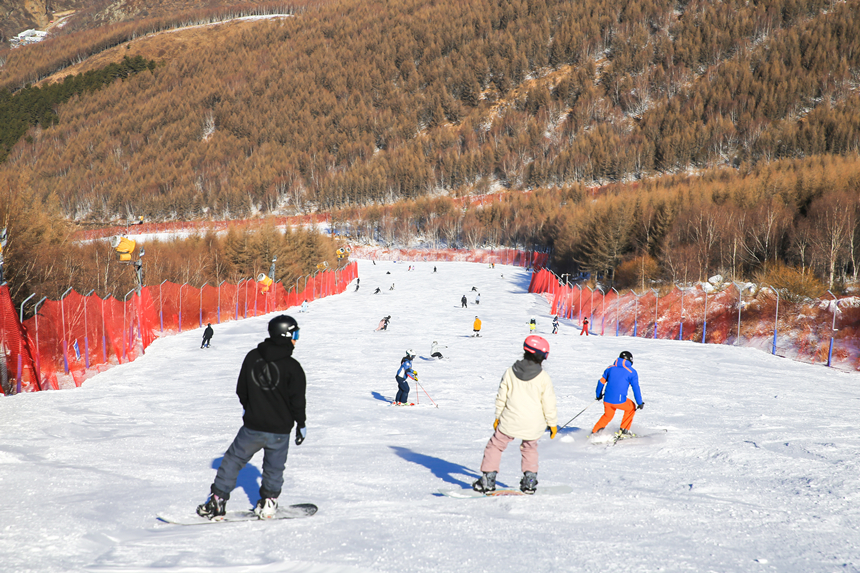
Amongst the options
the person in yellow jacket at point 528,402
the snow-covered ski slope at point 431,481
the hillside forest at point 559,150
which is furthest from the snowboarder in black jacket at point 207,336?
the hillside forest at point 559,150

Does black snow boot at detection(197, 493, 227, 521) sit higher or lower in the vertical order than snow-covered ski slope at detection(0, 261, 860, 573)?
higher

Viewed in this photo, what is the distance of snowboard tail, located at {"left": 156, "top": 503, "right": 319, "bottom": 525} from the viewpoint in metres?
4.59

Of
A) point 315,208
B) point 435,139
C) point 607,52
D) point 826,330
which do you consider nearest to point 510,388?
point 826,330

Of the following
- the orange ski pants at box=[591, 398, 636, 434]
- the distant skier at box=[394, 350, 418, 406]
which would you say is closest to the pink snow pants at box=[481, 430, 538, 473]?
the orange ski pants at box=[591, 398, 636, 434]

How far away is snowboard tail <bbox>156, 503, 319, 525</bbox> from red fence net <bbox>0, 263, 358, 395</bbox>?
7.98 meters

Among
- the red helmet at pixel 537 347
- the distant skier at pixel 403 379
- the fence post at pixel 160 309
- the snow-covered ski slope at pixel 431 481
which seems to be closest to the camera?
the snow-covered ski slope at pixel 431 481

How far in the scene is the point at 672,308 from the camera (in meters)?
26.9

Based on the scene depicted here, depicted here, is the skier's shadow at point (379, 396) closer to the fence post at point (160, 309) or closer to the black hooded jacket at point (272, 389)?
the black hooded jacket at point (272, 389)

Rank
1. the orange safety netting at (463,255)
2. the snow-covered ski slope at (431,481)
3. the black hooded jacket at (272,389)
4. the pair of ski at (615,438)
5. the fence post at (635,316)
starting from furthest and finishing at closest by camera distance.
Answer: the orange safety netting at (463,255) < the fence post at (635,316) < the pair of ski at (615,438) < the black hooded jacket at (272,389) < the snow-covered ski slope at (431,481)

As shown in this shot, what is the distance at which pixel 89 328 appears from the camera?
15211 millimetres

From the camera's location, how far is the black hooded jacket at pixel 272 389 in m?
4.57

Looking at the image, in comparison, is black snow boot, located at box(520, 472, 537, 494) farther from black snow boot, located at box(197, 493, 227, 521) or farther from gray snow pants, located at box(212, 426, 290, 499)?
black snow boot, located at box(197, 493, 227, 521)

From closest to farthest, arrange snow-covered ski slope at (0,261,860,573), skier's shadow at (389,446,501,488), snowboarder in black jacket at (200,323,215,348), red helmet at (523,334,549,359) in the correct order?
snow-covered ski slope at (0,261,860,573)
red helmet at (523,334,549,359)
skier's shadow at (389,446,501,488)
snowboarder in black jacket at (200,323,215,348)

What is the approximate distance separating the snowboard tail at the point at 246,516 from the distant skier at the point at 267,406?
0.16ft
